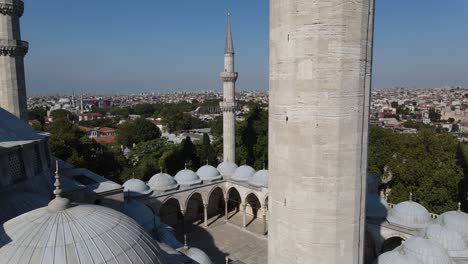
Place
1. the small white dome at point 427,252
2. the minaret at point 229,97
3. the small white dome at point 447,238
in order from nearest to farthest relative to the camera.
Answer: the small white dome at point 427,252
the small white dome at point 447,238
the minaret at point 229,97

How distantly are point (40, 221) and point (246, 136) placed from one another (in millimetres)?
23337

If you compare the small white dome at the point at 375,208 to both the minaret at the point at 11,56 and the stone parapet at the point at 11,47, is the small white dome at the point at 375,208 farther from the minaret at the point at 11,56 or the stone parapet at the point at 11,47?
the stone parapet at the point at 11,47

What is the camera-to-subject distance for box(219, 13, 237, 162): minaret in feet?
75.2

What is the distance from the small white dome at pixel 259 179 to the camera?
19736mm

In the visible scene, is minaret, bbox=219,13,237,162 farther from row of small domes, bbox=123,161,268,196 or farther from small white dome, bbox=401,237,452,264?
small white dome, bbox=401,237,452,264

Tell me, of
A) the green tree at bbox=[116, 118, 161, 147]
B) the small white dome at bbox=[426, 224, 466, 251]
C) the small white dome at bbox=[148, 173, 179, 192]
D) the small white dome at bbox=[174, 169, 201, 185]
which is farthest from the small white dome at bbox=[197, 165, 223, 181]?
the green tree at bbox=[116, 118, 161, 147]

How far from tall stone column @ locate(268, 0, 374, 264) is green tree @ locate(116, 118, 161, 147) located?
1593 inches

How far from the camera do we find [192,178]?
20.4 m

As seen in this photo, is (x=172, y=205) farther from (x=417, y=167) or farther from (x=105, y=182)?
(x=417, y=167)

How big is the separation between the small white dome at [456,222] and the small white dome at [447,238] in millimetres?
713

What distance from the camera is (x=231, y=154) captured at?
2372 centimetres

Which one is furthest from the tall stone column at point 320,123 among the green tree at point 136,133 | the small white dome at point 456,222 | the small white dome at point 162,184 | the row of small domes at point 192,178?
the green tree at point 136,133

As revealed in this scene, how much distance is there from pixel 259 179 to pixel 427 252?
33.5 ft

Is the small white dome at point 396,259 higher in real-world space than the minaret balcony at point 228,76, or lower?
lower
